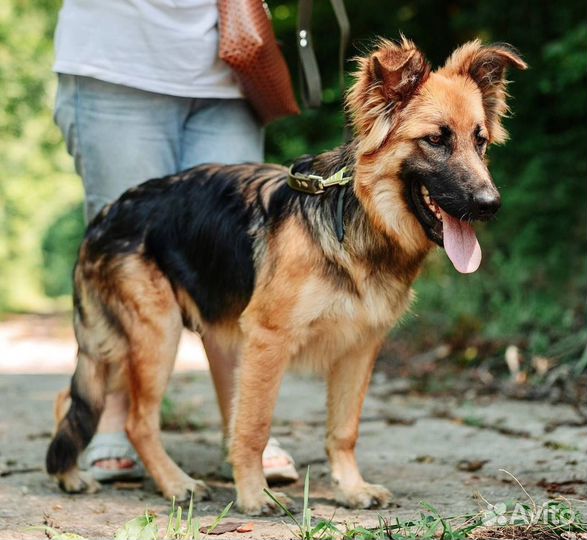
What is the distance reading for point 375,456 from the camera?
184 inches

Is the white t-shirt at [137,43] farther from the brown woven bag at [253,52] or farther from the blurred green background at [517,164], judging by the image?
the blurred green background at [517,164]

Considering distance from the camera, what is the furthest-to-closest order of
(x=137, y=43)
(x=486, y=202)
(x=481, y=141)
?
(x=137, y=43) → (x=481, y=141) → (x=486, y=202)

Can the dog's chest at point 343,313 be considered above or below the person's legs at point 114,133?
below

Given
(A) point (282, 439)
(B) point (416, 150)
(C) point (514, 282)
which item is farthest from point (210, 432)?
(C) point (514, 282)

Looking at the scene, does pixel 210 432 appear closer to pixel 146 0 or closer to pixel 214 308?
pixel 214 308

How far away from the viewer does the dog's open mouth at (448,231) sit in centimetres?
339

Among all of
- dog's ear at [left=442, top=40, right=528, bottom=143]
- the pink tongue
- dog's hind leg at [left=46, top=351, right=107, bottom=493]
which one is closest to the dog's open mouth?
the pink tongue

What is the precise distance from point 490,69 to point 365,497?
186cm

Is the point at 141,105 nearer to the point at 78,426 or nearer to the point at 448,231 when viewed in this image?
the point at 78,426

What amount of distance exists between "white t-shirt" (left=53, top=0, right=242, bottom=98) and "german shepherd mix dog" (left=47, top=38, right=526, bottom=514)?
471 mm

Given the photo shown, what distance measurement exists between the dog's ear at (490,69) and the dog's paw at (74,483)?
2.33 meters

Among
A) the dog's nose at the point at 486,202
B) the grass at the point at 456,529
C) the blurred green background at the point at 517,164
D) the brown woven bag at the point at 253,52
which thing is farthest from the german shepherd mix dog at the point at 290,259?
the blurred green background at the point at 517,164

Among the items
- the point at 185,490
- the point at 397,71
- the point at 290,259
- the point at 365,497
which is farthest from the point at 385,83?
the point at 185,490

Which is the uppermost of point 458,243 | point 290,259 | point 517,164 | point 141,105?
point 141,105
